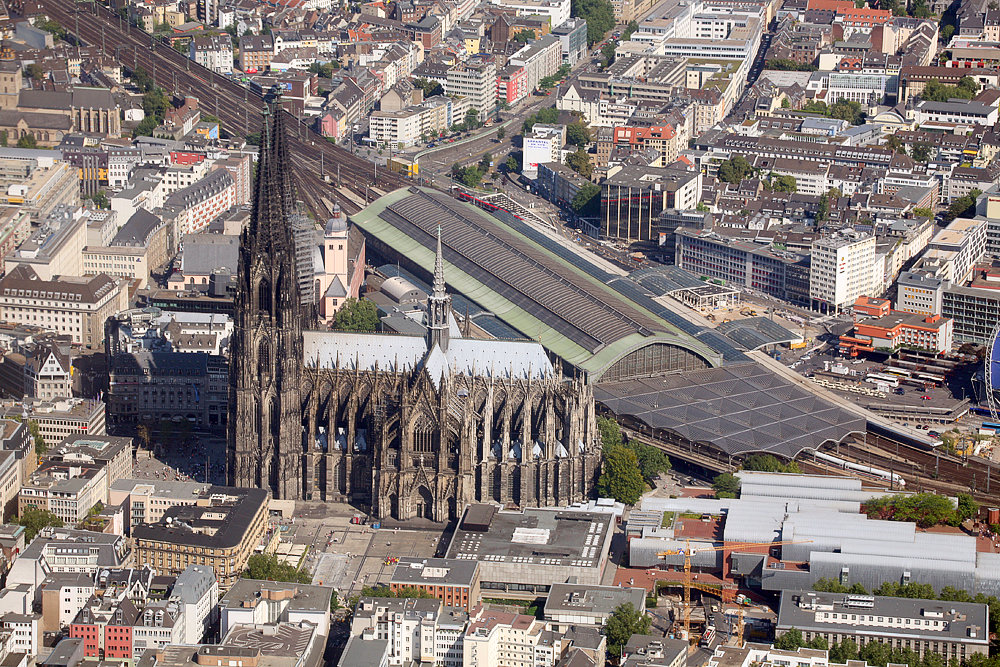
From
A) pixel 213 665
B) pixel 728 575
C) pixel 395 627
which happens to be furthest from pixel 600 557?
pixel 213 665

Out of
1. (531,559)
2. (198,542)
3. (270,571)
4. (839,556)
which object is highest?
(839,556)

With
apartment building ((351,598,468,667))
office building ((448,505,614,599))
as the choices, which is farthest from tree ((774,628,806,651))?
apartment building ((351,598,468,667))

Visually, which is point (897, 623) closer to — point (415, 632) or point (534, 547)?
point (534, 547)

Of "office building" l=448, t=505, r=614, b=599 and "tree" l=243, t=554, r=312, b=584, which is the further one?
"office building" l=448, t=505, r=614, b=599

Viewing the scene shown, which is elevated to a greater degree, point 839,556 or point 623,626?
point 839,556

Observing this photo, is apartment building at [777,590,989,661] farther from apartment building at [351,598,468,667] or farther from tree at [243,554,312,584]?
tree at [243,554,312,584]

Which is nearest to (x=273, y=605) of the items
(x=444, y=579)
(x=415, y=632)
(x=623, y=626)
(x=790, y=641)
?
(x=415, y=632)
